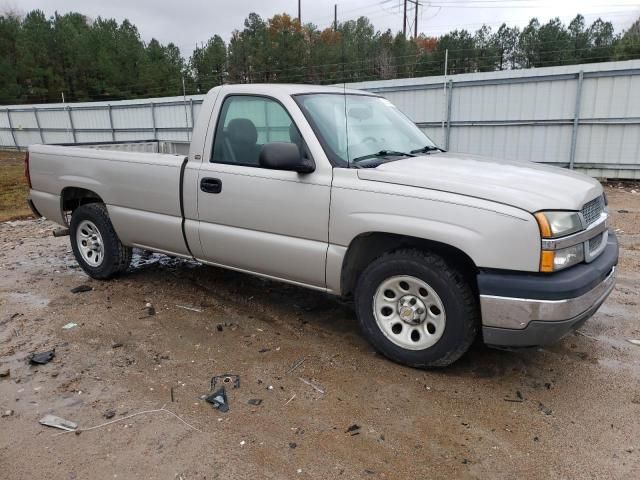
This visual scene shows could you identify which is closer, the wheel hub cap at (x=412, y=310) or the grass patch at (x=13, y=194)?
the wheel hub cap at (x=412, y=310)

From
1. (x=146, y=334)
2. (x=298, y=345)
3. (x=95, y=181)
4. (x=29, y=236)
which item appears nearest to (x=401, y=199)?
(x=298, y=345)

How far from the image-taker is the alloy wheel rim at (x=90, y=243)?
5473 mm

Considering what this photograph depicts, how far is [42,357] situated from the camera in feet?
12.5

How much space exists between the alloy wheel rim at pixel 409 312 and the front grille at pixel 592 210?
1.06 metres

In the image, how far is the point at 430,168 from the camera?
11.5ft

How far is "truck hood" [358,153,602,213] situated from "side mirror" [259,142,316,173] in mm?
463

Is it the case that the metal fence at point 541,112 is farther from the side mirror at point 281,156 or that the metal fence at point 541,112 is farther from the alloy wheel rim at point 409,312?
the alloy wheel rim at point 409,312

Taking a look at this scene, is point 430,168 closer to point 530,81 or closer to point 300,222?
point 300,222

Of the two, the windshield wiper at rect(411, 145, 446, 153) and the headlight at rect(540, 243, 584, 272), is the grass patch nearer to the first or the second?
the windshield wiper at rect(411, 145, 446, 153)

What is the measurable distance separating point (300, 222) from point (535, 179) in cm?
165

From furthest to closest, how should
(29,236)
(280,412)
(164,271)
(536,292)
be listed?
(29,236) < (164,271) < (280,412) < (536,292)

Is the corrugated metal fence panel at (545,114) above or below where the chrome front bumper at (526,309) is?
above

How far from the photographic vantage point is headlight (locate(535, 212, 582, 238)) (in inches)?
113

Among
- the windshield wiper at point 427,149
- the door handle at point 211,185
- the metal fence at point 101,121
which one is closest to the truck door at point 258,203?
the door handle at point 211,185
